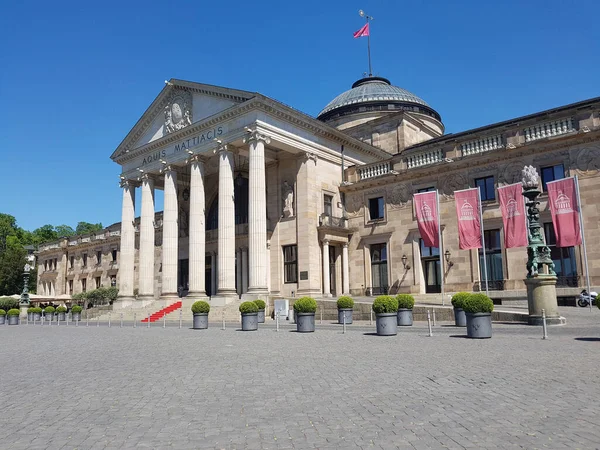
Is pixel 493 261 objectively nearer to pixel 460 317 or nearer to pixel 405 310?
pixel 460 317

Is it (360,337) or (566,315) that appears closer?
(360,337)

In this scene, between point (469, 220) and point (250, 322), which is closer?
point (250, 322)

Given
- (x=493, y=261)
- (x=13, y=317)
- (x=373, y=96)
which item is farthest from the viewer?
(x=373, y=96)

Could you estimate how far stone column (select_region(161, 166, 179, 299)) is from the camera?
41031mm

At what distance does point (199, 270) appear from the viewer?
127 feet

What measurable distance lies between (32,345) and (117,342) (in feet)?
10.2

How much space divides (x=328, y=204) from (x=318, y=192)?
168 cm

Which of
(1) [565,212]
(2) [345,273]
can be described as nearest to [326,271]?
(2) [345,273]

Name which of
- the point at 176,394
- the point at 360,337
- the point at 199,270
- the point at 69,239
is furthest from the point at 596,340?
the point at 69,239

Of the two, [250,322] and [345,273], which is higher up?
[345,273]

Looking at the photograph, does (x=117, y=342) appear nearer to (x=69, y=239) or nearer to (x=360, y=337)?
(x=360, y=337)

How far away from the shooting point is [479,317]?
1633 centimetres

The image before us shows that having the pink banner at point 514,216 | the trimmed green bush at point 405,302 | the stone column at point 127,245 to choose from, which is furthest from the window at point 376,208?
the stone column at point 127,245

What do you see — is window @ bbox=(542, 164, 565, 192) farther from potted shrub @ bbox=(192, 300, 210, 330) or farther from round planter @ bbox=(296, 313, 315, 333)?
potted shrub @ bbox=(192, 300, 210, 330)
